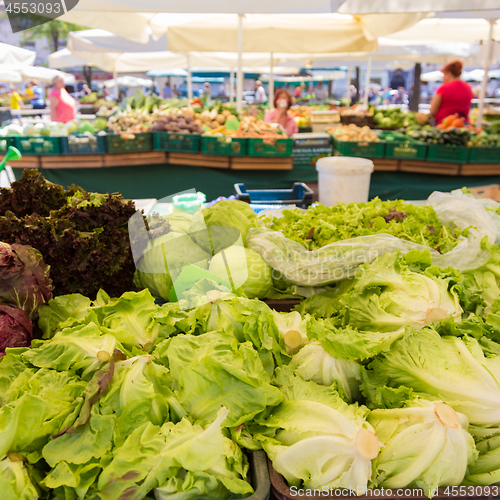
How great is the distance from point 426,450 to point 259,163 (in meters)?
5.44

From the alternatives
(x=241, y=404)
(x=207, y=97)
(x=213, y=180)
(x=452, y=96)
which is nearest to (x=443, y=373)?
(x=241, y=404)

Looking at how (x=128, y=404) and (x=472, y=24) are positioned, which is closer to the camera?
(x=128, y=404)

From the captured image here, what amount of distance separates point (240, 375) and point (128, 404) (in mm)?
316

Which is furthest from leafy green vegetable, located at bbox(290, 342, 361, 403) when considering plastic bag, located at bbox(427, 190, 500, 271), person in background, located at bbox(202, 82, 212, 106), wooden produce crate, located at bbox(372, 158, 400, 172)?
person in background, located at bbox(202, 82, 212, 106)

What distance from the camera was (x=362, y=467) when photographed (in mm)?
1130

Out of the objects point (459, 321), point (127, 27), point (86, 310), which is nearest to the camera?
point (459, 321)

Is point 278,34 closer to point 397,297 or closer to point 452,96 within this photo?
point 452,96

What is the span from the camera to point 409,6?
9.14ft

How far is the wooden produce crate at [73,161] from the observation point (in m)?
6.15

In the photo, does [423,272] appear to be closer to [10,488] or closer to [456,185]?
[10,488]

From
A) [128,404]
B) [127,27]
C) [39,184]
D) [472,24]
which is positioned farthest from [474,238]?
[472,24]

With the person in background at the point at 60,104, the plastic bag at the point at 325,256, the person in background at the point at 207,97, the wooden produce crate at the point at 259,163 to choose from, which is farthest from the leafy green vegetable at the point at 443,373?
the person in background at the point at 207,97

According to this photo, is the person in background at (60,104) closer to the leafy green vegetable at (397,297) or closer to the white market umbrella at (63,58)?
the white market umbrella at (63,58)

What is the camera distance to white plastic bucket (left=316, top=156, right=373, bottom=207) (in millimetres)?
3516
